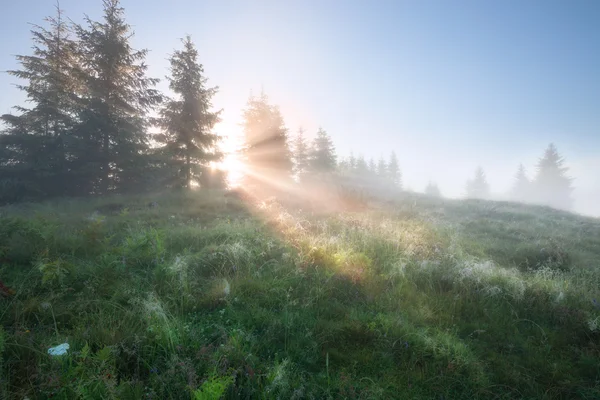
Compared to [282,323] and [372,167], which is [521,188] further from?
[282,323]

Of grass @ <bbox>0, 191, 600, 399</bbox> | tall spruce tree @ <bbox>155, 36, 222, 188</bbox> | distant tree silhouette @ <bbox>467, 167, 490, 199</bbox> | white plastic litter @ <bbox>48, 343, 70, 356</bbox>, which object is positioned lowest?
distant tree silhouette @ <bbox>467, 167, 490, 199</bbox>

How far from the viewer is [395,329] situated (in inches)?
148

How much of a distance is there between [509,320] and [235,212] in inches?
408

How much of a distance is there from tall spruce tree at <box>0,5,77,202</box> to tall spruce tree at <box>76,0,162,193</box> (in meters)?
0.97

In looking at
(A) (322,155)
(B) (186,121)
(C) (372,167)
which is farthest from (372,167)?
(B) (186,121)

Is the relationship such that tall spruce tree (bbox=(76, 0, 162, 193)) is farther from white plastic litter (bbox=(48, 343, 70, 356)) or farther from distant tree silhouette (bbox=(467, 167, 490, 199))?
distant tree silhouette (bbox=(467, 167, 490, 199))

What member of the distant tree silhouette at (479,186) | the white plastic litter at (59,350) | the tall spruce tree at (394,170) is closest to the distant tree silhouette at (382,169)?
the tall spruce tree at (394,170)

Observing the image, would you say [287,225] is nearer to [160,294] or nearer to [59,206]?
[160,294]

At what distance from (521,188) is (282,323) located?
243ft

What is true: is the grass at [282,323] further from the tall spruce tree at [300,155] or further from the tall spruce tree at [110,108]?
the tall spruce tree at [300,155]

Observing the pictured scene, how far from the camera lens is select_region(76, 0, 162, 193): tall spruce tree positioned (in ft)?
46.5

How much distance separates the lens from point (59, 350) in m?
2.76

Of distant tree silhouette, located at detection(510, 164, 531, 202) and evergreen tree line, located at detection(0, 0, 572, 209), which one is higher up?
evergreen tree line, located at detection(0, 0, 572, 209)

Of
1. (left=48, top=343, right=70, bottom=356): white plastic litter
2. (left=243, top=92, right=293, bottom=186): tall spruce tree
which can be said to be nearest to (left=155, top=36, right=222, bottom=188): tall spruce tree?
(left=243, top=92, right=293, bottom=186): tall spruce tree
